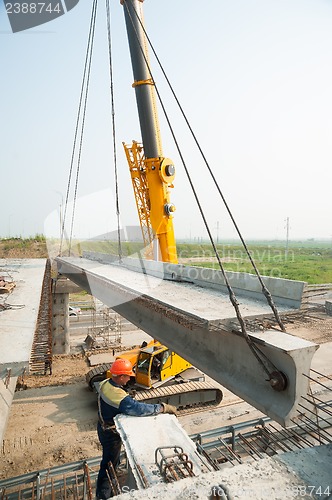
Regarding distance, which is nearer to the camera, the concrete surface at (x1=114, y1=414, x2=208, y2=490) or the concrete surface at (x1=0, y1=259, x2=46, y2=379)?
the concrete surface at (x1=114, y1=414, x2=208, y2=490)

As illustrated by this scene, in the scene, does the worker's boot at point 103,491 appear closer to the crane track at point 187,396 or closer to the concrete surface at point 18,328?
the concrete surface at point 18,328

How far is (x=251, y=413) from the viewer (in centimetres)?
1076

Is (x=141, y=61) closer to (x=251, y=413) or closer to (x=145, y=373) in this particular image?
(x=145, y=373)

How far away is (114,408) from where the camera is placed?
5.09 metres

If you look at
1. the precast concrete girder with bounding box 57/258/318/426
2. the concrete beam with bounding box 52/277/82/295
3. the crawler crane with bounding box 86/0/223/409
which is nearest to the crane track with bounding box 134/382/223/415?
the crawler crane with bounding box 86/0/223/409

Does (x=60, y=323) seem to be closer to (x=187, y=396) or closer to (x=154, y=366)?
(x=154, y=366)

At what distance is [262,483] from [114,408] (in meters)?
3.07

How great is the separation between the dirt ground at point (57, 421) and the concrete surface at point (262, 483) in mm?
4904

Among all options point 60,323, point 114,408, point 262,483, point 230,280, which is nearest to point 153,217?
point 230,280

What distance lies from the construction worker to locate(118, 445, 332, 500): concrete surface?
2299mm

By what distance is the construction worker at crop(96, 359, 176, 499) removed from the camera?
4785mm

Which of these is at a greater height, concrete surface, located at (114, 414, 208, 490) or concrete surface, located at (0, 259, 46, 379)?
concrete surface, located at (0, 259, 46, 379)

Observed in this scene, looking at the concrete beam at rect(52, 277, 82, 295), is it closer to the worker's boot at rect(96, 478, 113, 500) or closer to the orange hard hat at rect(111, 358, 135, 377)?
the worker's boot at rect(96, 478, 113, 500)

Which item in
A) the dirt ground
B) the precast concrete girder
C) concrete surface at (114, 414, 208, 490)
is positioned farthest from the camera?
the dirt ground
